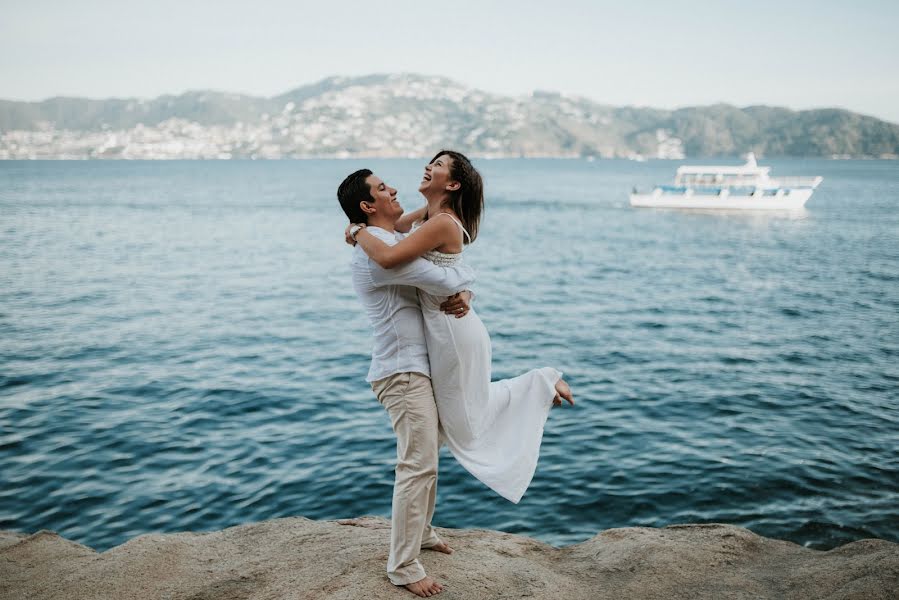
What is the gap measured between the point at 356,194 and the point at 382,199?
181 millimetres

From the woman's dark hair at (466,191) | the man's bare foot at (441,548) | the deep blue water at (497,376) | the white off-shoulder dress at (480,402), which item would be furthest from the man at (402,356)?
the deep blue water at (497,376)

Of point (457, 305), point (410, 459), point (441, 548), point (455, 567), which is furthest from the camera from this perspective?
point (441, 548)

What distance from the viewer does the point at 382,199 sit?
4.59m

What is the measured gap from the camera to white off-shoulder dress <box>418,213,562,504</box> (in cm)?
465

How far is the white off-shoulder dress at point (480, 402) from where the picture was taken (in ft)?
15.3

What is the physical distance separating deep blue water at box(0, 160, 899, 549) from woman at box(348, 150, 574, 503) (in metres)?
4.12

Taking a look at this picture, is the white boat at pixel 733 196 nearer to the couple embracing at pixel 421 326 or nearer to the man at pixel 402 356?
the couple embracing at pixel 421 326

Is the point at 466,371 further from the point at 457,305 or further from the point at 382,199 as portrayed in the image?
the point at 382,199

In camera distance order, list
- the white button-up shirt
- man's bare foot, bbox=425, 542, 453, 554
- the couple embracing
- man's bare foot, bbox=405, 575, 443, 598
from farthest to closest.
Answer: man's bare foot, bbox=425, 542, 453, 554
man's bare foot, bbox=405, 575, 443, 598
the white button-up shirt
the couple embracing

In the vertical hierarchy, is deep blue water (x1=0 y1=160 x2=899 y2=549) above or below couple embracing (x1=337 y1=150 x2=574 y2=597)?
below

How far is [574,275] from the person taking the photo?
105ft

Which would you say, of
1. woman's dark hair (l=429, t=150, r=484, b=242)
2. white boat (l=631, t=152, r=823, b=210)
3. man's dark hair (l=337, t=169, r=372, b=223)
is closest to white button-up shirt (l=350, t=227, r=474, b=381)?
man's dark hair (l=337, t=169, r=372, b=223)

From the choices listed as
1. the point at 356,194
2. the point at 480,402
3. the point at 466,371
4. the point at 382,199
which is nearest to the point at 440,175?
the point at 382,199

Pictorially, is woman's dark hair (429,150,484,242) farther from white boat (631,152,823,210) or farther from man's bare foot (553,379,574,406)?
white boat (631,152,823,210)
